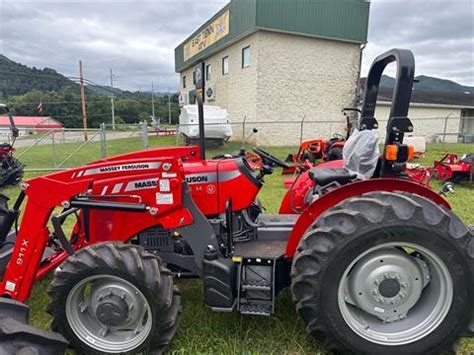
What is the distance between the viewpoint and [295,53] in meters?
18.1

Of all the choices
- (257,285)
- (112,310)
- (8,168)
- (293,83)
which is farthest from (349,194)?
(293,83)

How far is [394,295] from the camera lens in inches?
90.0

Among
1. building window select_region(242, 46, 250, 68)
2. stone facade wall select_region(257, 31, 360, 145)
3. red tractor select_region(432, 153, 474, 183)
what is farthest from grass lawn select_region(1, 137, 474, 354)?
building window select_region(242, 46, 250, 68)

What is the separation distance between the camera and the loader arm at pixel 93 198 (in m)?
2.45

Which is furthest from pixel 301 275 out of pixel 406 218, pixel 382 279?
pixel 406 218

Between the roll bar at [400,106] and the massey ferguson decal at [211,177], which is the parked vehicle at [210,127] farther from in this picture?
the roll bar at [400,106]

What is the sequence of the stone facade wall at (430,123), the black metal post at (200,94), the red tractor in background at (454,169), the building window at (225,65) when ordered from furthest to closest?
the stone facade wall at (430,123) < the building window at (225,65) < the red tractor in background at (454,169) < the black metal post at (200,94)

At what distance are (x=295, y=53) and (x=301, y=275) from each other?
17.5 metres

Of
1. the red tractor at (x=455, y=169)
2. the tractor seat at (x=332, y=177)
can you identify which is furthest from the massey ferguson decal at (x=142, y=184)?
the red tractor at (x=455, y=169)

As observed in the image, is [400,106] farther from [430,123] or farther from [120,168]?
[430,123]

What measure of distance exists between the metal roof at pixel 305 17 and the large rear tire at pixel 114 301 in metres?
16.7

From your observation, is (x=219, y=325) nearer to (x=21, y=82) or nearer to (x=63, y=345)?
(x=63, y=345)

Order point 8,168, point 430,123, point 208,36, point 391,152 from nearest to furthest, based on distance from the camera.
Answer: point 391,152, point 8,168, point 430,123, point 208,36

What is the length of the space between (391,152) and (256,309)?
4.58 ft
